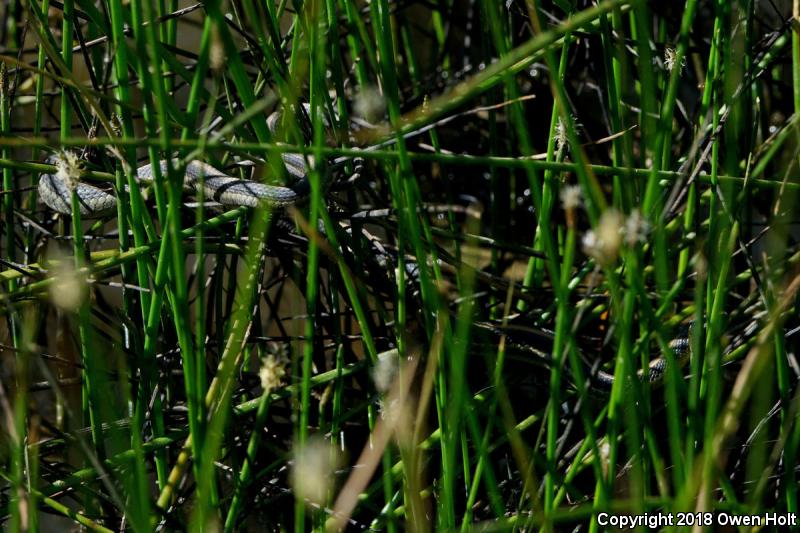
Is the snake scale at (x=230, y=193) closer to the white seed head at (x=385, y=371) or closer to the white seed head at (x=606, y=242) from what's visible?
the white seed head at (x=385, y=371)

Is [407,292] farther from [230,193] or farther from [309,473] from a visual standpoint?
[309,473]

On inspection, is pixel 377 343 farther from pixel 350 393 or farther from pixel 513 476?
pixel 513 476

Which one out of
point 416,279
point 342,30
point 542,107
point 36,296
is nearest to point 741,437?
point 416,279

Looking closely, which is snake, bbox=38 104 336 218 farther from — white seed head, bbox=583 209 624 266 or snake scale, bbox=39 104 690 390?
white seed head, bbox=583 209 624 266

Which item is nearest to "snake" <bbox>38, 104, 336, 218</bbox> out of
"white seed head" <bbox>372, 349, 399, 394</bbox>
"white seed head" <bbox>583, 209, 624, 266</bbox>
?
"white seed head" <bbox>372, 349, 399, 394</bbox>

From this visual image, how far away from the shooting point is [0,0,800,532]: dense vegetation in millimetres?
606

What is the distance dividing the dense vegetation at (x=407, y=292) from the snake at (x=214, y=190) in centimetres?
2

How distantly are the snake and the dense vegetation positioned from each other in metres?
0.02

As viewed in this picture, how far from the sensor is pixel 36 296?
2.86 ft

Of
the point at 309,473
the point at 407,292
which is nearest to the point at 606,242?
the point at 309,473

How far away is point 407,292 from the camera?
39.9 inches

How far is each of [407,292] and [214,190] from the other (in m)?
0.27

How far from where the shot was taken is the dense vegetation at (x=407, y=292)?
606 mm

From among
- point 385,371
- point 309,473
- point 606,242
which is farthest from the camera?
point 385,371
